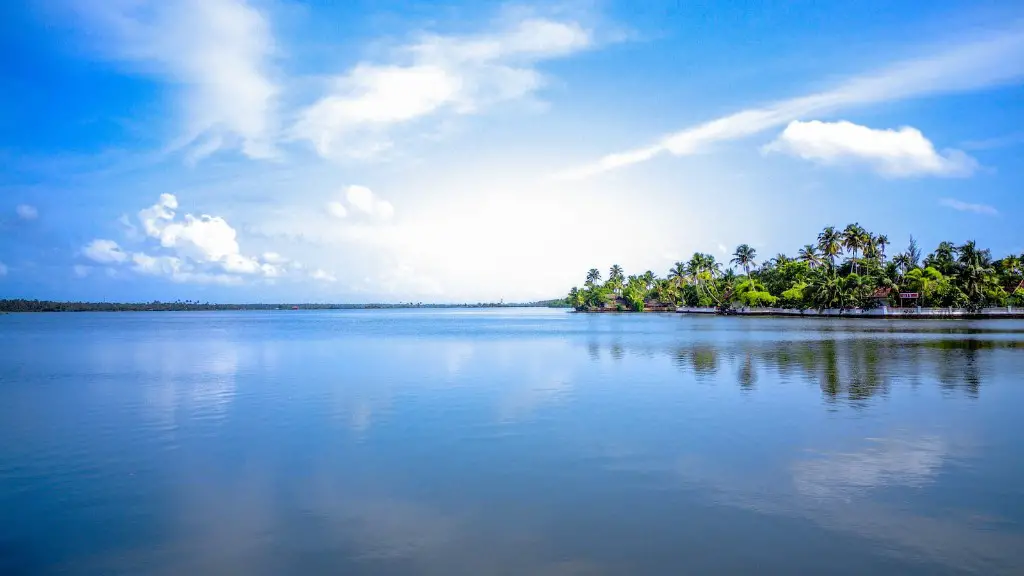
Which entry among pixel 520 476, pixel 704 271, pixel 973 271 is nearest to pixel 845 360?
pixel 520 476

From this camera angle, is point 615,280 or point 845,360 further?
point 615,280

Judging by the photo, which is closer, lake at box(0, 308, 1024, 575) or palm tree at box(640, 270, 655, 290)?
lake at box(0, 308, 1024, 575)

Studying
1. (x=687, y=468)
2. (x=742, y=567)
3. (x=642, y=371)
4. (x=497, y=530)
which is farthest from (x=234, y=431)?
(x=642, y=371)

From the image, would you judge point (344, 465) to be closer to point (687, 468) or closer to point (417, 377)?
point (687, 468)

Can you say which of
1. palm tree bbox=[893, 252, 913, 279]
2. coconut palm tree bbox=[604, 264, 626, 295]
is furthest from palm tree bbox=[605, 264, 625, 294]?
palm tree bbox=[893, 252, 913, 279]

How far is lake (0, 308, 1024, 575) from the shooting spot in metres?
8.29

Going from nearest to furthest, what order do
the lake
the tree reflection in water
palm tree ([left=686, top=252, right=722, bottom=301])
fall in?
1. the lake
2. the tree reflection in water
3. palm tree ([left=686, top=252, right=722, bottom=301])

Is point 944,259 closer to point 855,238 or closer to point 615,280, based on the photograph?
point 855,238

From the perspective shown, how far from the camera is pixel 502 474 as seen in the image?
12000mm

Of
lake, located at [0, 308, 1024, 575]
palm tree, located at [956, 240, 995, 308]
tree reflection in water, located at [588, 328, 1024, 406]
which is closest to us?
lake, located at [0, 308, 1024, 575]

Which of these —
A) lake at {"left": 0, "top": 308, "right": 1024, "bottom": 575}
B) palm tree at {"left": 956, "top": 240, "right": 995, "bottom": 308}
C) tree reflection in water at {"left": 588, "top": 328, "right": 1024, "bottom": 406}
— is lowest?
tree reflection in water at {"left": 588, "top": 328, "right": 1024, "bottom": 406}

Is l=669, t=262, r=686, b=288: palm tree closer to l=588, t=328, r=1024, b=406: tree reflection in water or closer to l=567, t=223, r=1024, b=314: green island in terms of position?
l=567, t=223, r=1024, b=314: green island

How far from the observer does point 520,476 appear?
11859 mm

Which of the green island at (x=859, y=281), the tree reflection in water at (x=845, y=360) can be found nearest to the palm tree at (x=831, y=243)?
the green island at (x=859, y=281)
